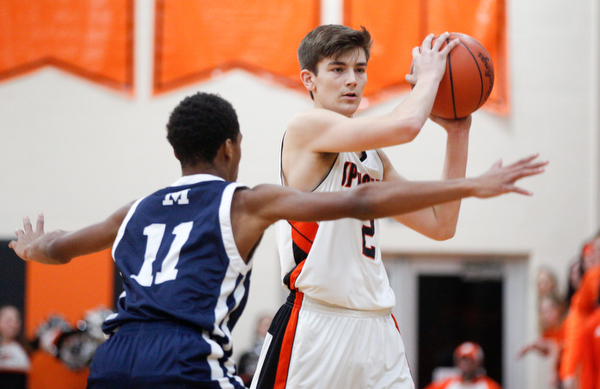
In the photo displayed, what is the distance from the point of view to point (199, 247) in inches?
87.7

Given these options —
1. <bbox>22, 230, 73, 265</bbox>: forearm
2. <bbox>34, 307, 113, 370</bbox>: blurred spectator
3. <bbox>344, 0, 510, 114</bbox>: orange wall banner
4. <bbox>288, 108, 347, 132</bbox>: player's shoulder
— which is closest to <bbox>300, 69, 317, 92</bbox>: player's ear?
<bbox>288, 108, 347, 132</bbox>: player's shoulder

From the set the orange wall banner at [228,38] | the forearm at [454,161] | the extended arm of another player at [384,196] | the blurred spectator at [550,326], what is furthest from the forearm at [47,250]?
the blurred spectator at [550,326]

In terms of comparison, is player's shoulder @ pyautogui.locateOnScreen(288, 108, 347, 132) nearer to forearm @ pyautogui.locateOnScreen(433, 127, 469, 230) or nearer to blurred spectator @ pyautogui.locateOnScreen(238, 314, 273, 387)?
forearm @ pyautogui.locateOnScreen(433, 127, 469, 230)

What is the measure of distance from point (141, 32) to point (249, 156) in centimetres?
209

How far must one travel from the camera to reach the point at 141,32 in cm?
870

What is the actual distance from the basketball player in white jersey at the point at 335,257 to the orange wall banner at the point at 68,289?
579cm

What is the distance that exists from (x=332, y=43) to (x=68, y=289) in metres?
6.30

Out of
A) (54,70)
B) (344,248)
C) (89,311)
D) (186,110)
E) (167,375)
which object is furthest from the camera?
(54,70)

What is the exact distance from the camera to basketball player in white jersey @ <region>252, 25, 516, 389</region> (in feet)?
8.84

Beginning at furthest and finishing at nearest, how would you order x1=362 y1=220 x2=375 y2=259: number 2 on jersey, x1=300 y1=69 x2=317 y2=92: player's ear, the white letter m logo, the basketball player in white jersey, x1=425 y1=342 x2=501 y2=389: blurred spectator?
x1=425 y1=342 x2=501 y2=389: blurred spectator
x1=300 y1=69 x2=317 y2=92: player's ear
x1=362 y1=220 x2=375 y2=259: number 2 on jersey
the basketball player in white jersey
the white letter m logo

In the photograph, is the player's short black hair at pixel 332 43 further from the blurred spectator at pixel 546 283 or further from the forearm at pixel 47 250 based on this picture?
the blurred spectator at pixel 546 283

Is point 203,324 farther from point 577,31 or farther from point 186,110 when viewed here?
point 577,31

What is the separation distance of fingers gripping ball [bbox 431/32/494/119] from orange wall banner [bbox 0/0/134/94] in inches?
252

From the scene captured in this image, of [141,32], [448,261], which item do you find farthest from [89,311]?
[448,261]
